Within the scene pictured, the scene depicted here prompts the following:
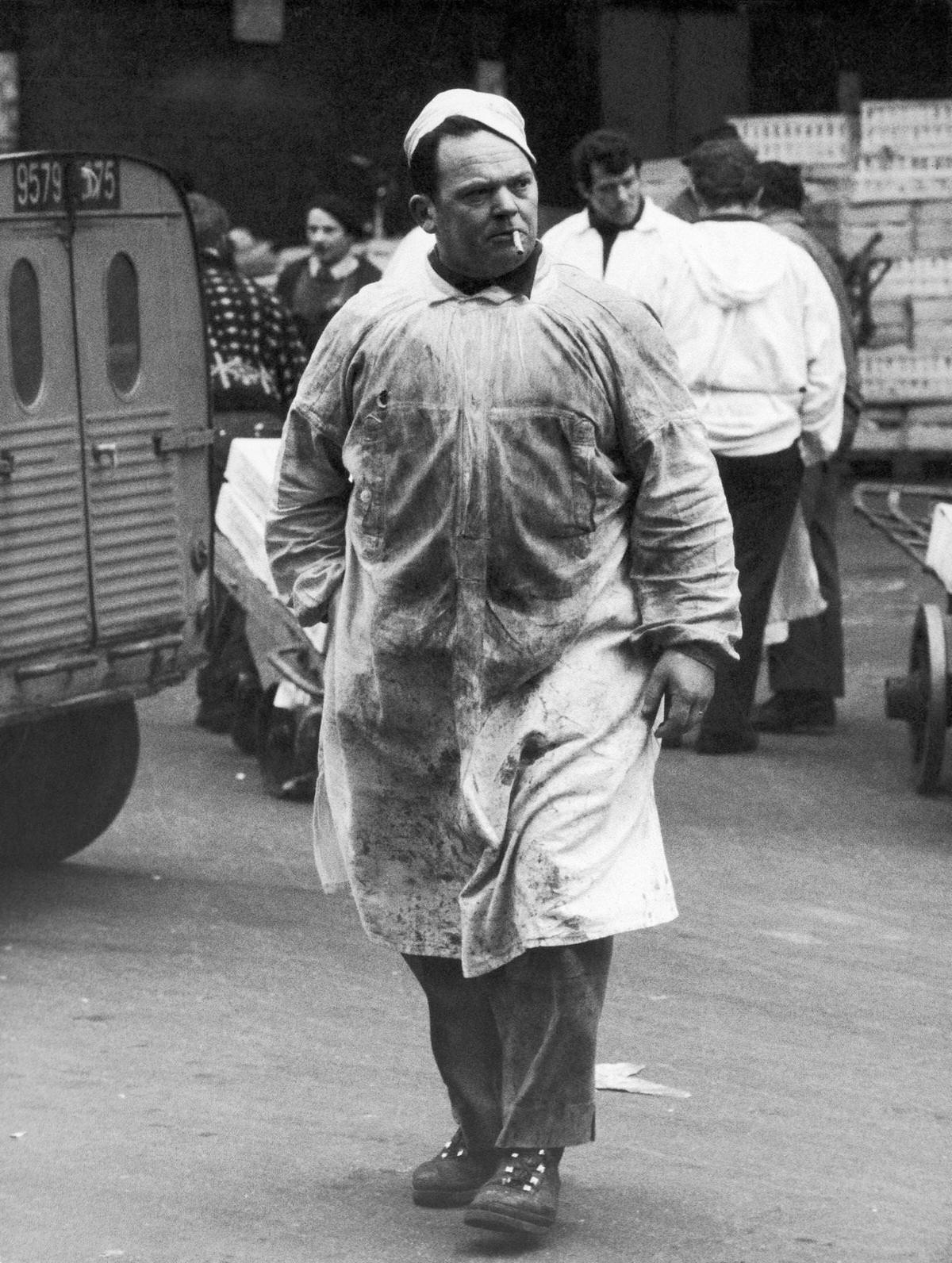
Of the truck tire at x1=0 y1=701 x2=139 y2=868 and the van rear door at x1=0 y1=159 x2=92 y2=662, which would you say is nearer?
the van rear door at x1=0 y1=159 x2=92 y2=662

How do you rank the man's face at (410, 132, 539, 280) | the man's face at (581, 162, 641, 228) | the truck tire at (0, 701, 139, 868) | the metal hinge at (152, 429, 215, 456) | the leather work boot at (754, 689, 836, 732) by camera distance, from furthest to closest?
the leather work boot at (754, 689, 836, 732) < the man's face at (581, 162, 641, 228) < the truck tire at (0, 701, 139, 868) < the metal hinge at (152, 429, 215, 456) < the man's face at (410, 132, 539, 280)

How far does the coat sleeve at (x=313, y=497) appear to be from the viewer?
453 centimetres

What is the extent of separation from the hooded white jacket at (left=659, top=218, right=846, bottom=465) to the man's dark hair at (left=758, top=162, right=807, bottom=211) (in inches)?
32.4

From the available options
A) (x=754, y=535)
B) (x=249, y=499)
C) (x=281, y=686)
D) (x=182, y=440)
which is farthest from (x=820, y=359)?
(x=182, y=440)

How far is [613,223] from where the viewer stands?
9383mm

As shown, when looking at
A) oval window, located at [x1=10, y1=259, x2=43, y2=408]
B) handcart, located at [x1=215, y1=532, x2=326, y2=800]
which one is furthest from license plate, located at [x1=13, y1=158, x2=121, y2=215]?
handcart, located at [x1=215, y1=532, x2=326, y2=800]

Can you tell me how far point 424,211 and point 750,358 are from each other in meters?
4.66

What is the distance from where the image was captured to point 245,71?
17109 mm

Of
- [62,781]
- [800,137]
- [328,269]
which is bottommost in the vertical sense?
[62,781]

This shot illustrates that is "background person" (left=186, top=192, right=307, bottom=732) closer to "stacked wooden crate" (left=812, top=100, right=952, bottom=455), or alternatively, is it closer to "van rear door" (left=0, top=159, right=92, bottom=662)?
"van rear door" (left=0, top=159, right=92, bottom=662)

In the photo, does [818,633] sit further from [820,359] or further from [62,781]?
[62,781]

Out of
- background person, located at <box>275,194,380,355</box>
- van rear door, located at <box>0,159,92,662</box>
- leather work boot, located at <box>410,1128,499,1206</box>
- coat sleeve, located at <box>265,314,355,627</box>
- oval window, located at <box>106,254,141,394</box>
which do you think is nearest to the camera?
coat sleeve, located at <box>265,314,355,627</box>

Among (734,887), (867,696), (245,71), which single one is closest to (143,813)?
(734,887)

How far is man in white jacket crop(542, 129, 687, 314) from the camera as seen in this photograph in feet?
30.2
